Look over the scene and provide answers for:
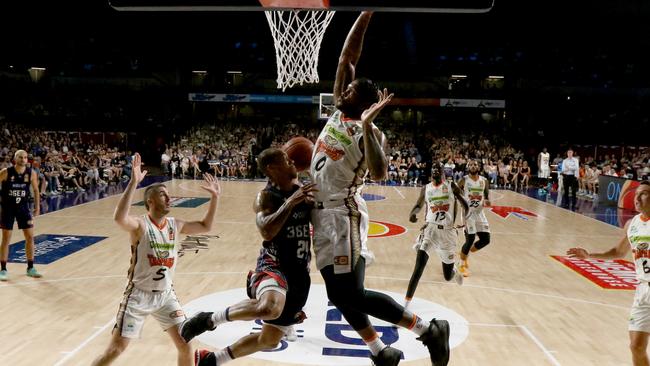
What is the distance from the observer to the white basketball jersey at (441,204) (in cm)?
655

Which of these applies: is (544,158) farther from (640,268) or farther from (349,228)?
(349,228)

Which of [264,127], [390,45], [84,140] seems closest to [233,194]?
[264,127]

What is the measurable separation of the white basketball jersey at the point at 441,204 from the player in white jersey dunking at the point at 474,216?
1299 millimetres

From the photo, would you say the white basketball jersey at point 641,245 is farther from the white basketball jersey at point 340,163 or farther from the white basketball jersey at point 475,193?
the white basketball jersey at point 475,193

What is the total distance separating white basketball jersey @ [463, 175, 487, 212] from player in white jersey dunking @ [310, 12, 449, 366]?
4757 millimetres

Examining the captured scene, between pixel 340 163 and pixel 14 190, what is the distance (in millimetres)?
5401

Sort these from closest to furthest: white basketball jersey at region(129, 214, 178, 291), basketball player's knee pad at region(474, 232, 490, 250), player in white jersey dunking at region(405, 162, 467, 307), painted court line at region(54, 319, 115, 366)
A: white basketball jersey at region(129, 214, 178, 291), painted court line at region(54, 319, 115, 366), player in white jersey dunking at region(405, 162, 467, 307), basketball player's knee pad at region(474, 232, 490, 250)

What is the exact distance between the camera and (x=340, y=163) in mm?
3381

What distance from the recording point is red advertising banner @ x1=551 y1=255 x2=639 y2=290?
7.45m

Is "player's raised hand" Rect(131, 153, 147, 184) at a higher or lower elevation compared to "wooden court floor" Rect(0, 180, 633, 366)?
higher

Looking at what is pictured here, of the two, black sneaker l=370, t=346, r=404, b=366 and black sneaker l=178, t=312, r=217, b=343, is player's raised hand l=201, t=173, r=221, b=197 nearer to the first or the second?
black sneaker l=178, t=312, r=217, b=343

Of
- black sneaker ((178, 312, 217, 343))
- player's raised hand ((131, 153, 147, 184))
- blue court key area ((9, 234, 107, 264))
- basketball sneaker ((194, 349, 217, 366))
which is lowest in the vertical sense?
blue court key area ((9, 234, 107, 264))

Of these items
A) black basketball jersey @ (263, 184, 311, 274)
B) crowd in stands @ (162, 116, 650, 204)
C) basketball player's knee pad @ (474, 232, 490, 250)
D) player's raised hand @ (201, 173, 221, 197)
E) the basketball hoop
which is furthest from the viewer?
crowd in stands @ (162, 116, 650, 204)

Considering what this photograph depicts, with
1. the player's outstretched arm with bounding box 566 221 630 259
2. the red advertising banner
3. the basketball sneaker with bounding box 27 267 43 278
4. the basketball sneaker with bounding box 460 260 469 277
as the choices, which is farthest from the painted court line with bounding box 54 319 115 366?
the red advertising banner
